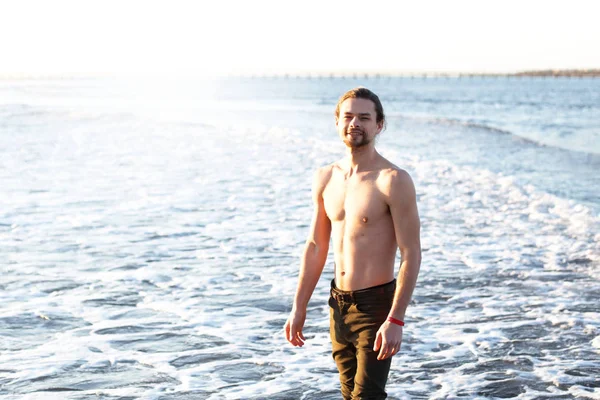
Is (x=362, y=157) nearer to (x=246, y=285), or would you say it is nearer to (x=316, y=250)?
(x=316, y=250)

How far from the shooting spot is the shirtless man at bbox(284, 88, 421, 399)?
3523 millimetres

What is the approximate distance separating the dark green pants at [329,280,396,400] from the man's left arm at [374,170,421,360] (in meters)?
0.15

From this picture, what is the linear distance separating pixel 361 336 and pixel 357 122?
0.98m

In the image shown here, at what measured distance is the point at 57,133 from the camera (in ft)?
97.2

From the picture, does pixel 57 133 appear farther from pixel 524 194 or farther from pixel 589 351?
pixel 589 351

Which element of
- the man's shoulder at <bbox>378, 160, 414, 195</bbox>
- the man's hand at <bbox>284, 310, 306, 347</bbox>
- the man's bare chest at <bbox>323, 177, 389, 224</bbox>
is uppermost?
the man's shoulder at <bbox>378, 160, 414, 195</bbox>

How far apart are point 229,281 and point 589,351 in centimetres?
373

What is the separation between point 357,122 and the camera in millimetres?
3580

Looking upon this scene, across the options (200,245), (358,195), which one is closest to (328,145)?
(200,245)

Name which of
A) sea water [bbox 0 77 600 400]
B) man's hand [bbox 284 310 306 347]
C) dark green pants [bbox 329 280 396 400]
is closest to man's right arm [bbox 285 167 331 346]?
man's hand [bbox 284 310 306 347]

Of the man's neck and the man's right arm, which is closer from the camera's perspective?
the man's neck

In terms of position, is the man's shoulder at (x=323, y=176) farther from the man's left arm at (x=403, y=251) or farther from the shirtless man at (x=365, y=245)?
the man's left arm at (x=403, y=251)

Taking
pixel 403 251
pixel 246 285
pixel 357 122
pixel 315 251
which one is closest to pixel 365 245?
pixel 403 251

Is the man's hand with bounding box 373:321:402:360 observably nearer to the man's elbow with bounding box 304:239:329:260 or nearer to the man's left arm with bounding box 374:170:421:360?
the man's left arm with bounding box 374:170:421:360
